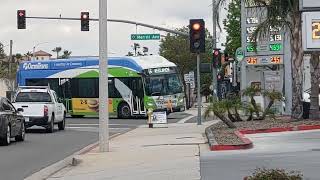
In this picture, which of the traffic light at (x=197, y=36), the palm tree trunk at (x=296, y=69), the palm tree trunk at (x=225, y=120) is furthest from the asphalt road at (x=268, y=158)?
the traffic light at (x=197, y=36)

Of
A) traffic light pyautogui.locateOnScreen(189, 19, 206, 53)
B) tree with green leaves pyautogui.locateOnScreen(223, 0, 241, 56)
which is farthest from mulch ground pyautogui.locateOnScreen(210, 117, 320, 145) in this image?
tree with green leaves pyautogui.locateOnScreen(223, 0, 241, 56)

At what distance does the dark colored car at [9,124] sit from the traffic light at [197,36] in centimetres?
932

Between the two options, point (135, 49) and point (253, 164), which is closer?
point (253, 164)

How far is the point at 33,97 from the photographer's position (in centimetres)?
2875

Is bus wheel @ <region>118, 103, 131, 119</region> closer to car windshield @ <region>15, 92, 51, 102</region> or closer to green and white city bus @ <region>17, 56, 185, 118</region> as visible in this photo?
green and white city bus @ <region>17, 56, 185, 118</region>

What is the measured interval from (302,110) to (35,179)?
13595 mm

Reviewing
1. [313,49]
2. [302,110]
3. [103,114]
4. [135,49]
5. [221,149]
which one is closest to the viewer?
[313,49]

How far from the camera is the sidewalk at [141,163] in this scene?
12.7 metres

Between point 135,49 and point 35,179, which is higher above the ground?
point 135,49

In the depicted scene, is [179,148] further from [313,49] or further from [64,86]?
[64,86]

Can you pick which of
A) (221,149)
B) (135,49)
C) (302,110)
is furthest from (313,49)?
(135,49)

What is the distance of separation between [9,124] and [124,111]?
20.3 meters

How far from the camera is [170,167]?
13.5 m

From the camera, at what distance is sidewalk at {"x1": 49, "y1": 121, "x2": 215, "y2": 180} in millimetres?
12688
